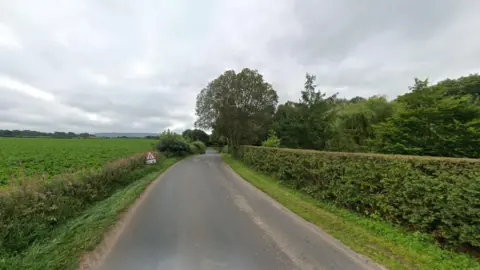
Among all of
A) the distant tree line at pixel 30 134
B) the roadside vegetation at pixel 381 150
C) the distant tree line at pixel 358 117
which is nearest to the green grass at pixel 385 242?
the roadside vegetation at pixel 381 150

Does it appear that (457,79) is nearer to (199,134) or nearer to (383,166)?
(383,166)

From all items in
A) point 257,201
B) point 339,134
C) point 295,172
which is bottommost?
point 257,201

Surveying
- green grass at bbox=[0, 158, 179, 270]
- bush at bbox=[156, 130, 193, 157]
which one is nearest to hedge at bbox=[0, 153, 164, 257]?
green grass at bbox=[0, 158, 179, 270]

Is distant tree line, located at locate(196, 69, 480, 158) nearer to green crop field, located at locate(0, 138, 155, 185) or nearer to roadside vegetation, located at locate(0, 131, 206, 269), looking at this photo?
green crop field, located at locate(0, 138, 155, 185)

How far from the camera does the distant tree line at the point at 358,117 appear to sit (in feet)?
34.9

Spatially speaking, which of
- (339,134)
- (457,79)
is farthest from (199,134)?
(457,79)

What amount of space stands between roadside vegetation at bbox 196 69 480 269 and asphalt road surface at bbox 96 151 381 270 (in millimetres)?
941

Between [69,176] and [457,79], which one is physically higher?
[457,79]

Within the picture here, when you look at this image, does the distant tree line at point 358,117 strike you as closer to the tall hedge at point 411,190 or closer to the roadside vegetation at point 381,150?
the roadside vegetation at point 381,150

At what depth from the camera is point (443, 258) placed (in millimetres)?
3066

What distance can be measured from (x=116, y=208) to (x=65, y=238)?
6.26ft

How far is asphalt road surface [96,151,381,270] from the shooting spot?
307 cm

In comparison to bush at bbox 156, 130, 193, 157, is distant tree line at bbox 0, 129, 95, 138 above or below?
above

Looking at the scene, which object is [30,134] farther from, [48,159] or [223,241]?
[223,241]
